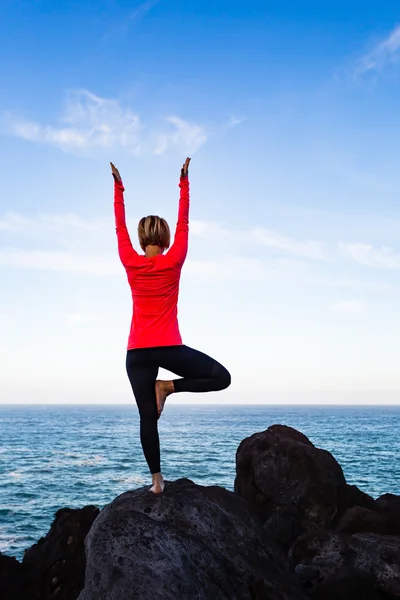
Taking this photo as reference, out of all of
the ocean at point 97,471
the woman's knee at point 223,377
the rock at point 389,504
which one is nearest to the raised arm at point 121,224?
the woman's knee at point 223,377

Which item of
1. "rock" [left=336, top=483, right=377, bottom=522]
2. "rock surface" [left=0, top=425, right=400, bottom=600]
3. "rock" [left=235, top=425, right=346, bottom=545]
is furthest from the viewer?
"rock" [left=336, top=483, right=377, bottom=522]

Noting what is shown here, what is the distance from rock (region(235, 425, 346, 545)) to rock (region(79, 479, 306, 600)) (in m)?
4.91

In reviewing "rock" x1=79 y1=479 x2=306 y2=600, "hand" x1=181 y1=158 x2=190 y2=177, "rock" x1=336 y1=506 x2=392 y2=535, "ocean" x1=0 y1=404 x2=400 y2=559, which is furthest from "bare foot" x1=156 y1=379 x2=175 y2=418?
"ocean" x1=0 y1=404 x2=400 y2=559

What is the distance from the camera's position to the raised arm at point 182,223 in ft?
→ 22.6

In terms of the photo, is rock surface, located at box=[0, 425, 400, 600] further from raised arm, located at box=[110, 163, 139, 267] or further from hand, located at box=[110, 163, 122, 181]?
hand, located at box=[110, 163, 122, 181]

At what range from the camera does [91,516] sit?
13062 millimetres

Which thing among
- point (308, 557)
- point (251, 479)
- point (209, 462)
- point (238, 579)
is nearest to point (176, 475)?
point (209, 462)

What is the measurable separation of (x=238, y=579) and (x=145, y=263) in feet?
13.6

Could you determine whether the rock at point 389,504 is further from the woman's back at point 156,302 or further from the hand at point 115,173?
the hand at point 115,173

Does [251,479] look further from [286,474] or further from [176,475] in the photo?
[176,475]

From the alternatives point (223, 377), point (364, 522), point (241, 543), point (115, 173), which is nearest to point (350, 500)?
point (364, 522)

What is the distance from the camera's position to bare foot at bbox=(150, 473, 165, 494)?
755 centimetres

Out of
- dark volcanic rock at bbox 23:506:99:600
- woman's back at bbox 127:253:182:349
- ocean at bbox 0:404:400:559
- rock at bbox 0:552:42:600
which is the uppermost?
woman's back at bbox 127:253:182:349

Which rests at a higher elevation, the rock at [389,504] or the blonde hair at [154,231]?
the blonde hair at [154,231]
